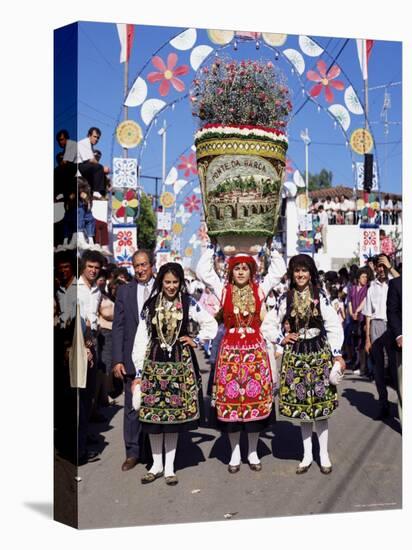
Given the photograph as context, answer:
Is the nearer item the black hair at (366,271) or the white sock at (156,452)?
the white sock at (156,452)

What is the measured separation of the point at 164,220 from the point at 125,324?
34.6 inches

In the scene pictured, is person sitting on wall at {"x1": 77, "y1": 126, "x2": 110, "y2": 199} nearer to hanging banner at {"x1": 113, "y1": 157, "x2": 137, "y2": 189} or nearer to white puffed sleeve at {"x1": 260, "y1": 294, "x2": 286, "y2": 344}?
hanging banner at {"x1": 113, "y1": 157, "x2": 137, "y2": 189}

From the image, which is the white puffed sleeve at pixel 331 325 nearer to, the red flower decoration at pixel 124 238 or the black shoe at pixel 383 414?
the black shoe at pixel 383 414

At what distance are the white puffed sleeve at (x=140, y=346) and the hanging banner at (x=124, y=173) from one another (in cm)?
104

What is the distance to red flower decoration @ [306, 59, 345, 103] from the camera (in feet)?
24.0

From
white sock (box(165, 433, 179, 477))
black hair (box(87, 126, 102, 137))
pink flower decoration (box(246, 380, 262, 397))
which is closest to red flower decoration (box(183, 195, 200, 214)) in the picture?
black hair (box(87, 126, 102, 137))

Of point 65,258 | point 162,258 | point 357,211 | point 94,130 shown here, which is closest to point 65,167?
point 94,130

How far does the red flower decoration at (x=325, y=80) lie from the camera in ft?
24.0

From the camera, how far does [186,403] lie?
22.2 feet

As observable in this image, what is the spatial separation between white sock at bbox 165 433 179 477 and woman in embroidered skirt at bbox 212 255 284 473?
40 centimetres

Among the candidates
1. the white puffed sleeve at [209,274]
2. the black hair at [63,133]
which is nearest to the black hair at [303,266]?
the white puffed sleeve at [209,274]

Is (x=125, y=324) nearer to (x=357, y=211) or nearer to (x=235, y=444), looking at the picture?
(x=235, y=444)

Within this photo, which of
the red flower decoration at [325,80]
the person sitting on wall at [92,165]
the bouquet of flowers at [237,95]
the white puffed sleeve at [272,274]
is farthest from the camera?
the red flower decoration at [325,80]

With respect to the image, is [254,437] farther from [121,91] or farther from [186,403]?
[121,91]
